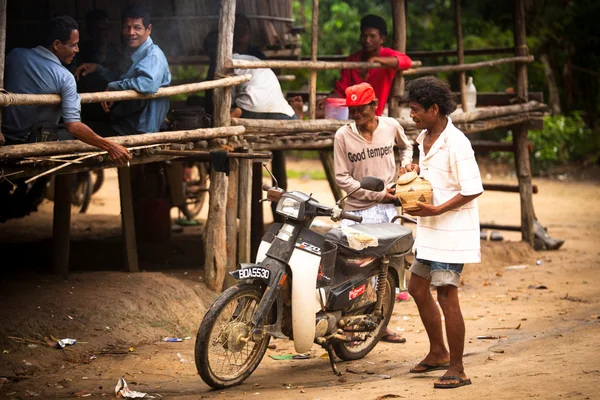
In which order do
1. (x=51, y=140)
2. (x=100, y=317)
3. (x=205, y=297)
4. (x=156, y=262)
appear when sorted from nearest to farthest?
1. (x=51, y=140)
2. (x=100, y=317)
3. (x=205, y=297)
4. (x=156, y=262)

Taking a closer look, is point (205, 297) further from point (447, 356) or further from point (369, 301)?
point (447, 356)

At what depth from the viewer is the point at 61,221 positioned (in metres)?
8.12

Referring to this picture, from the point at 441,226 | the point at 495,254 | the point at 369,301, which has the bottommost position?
the point at 495,254

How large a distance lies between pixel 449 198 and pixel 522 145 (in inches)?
270

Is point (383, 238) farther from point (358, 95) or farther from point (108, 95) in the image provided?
point (108, 95)

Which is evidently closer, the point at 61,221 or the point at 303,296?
the point at 303,296

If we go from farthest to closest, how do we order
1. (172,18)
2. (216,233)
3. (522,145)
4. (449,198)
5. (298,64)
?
1. (522,145)
2. (172,18)
3. (298,64)
4. (216,233)
5. (449,198)

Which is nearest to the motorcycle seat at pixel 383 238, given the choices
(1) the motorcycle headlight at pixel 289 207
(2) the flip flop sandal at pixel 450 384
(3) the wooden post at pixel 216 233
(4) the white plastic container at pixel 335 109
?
(1) the motorcycle headlight at pixel 289 207

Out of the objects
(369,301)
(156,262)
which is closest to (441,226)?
(369,301)

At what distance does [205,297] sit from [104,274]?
941 millimetres

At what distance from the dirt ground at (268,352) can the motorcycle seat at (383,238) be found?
2.70 ft

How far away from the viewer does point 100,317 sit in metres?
6.88

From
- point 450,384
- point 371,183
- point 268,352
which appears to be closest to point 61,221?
point 268,352

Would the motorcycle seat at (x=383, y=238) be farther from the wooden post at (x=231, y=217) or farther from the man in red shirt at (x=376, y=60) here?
the man in red shirt at (x=376, y=60)
